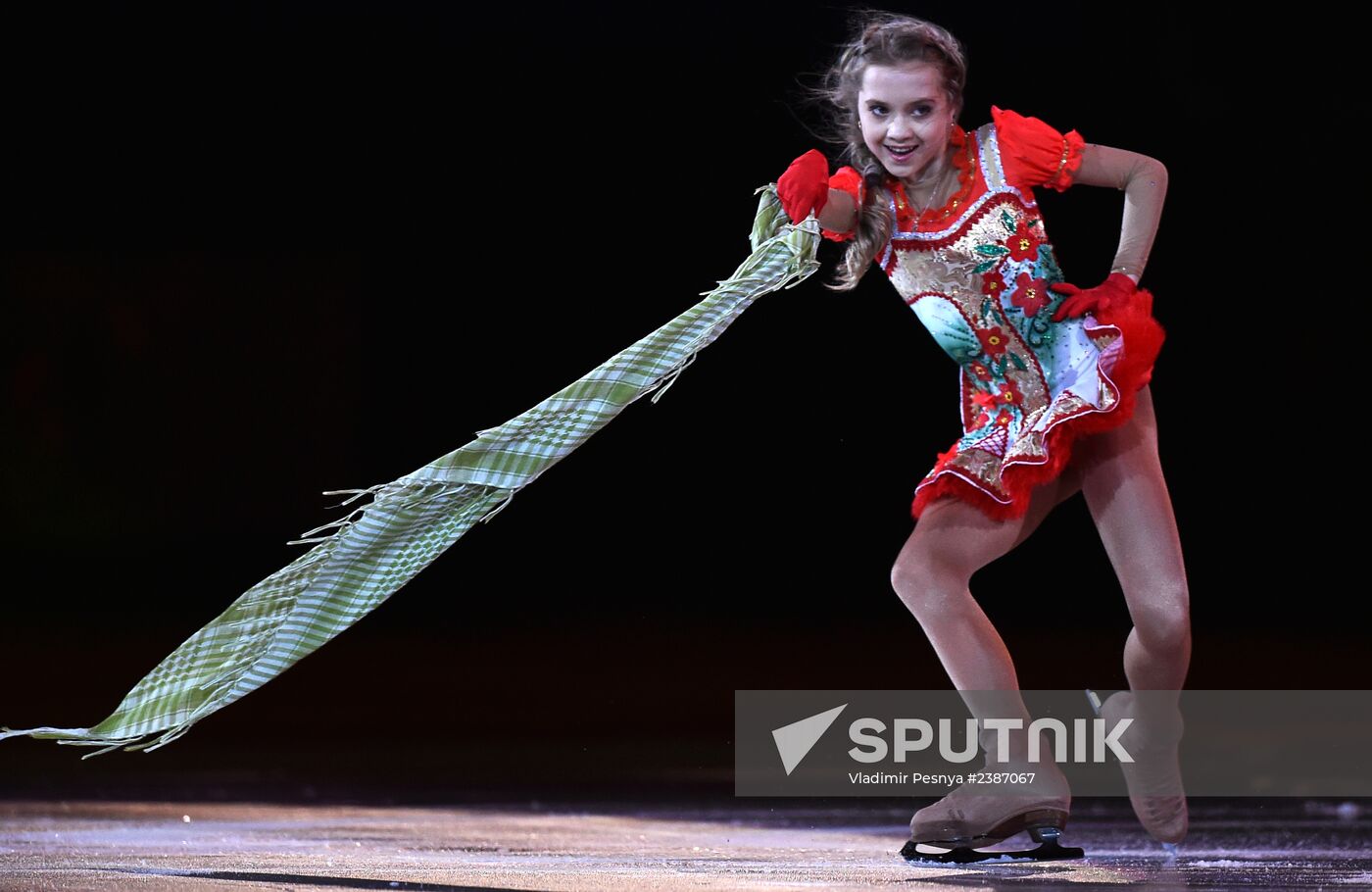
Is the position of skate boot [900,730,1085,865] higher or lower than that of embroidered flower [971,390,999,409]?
lower

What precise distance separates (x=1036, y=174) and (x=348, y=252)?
3.19 metres

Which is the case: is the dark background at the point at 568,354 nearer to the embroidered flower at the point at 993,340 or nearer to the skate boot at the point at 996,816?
the skate boot at the point at 996,816

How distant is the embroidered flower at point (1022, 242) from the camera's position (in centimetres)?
276

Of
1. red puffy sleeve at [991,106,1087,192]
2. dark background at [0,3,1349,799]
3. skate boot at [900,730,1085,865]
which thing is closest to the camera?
skate boot at [900,730,1085,865]

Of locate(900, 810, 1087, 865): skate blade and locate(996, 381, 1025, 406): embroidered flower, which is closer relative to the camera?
locate(900, 810, 1087, 865): skate blade

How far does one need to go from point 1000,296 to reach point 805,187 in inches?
13.9

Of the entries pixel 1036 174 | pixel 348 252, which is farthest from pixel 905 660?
pixel 1036 174

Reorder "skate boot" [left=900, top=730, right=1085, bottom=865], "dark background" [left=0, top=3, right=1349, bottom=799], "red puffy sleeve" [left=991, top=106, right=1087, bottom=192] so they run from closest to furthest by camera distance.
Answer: "skate boot" [left=900, top=730, right=1085, bottom=865], "red puffy sleeve" [left=991, top=106, right=1087, bottom=192], "dark background" [left=0, top=3, right=1349, bottom=799]

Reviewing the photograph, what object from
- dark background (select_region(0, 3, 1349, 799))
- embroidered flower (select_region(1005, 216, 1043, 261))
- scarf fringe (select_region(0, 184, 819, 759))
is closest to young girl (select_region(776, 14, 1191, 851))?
embroidered flower (select_region(1005, 216, 1043, 261))

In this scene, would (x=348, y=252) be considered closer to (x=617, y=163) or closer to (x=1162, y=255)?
(x=617, y=163)

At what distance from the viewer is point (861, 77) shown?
2.82 metres

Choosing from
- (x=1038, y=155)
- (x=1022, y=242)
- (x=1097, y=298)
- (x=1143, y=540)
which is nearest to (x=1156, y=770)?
(x=1143, y=540)

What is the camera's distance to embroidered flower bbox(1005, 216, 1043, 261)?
109 inches

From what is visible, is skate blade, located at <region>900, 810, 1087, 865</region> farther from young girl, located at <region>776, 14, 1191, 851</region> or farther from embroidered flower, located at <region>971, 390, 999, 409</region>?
embroidered flower, located at <region>971, 390, 999, 409</region>
